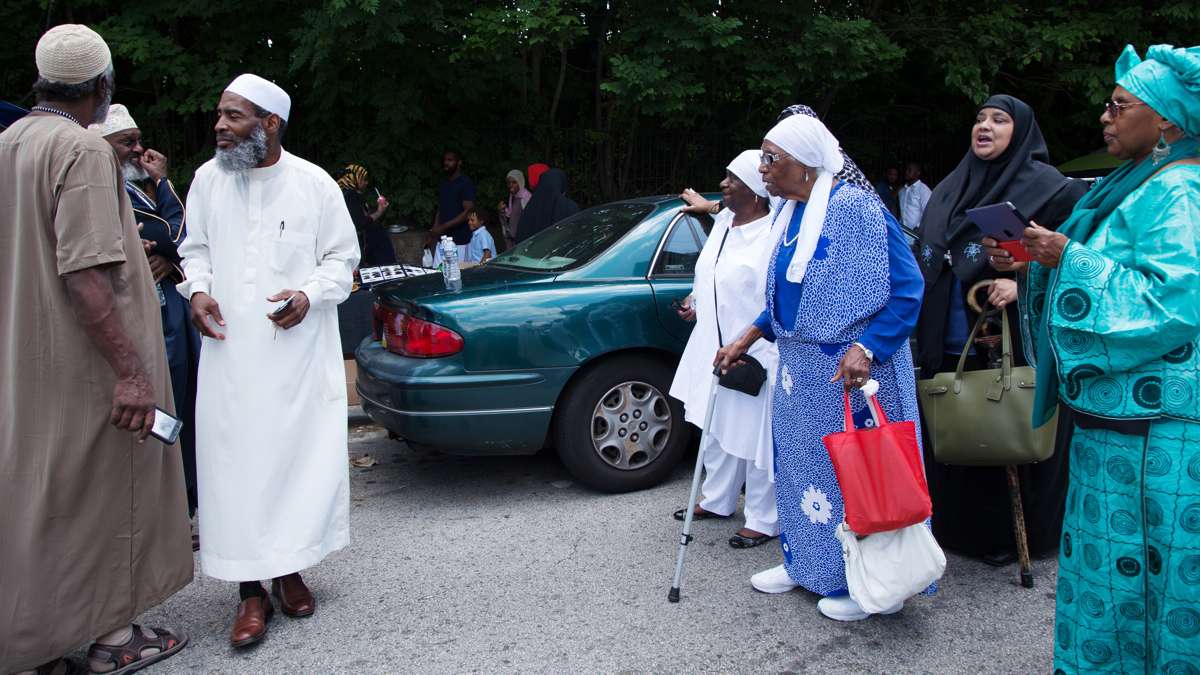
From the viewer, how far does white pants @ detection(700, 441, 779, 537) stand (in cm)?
434

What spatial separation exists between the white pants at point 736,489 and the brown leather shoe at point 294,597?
72.0 inches

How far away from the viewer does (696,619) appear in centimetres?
358

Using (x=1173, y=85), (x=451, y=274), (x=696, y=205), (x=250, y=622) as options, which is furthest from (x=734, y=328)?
(x=250, y=622)

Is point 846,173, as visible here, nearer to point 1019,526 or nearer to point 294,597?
point 1019,526

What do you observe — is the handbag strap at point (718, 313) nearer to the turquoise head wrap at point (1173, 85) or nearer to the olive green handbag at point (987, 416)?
the olive green handbag at point (987, 416)

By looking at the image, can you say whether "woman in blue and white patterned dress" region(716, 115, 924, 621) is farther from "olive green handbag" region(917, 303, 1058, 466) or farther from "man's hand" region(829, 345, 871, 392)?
"olive green handbag" region(917, 303, 1058, 466)

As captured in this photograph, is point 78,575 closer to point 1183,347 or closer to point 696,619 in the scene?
point 696,619

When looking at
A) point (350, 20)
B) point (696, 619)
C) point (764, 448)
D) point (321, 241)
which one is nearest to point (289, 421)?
point (321, 241)

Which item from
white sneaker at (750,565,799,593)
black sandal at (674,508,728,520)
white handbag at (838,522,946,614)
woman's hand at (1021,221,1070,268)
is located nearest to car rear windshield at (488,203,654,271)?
black sandal at (674,508,728,520)

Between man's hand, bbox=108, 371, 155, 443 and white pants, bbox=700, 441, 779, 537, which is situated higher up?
man's hand, bbox=108, 371, 155, 443

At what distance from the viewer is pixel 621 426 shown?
5.02 m

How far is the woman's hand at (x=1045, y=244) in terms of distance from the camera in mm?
2490

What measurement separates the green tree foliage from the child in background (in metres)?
0.90

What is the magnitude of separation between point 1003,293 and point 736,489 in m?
1.61
